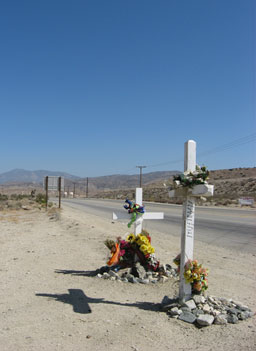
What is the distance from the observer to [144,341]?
138 inches

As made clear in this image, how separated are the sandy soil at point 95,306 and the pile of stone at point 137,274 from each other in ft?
0.53

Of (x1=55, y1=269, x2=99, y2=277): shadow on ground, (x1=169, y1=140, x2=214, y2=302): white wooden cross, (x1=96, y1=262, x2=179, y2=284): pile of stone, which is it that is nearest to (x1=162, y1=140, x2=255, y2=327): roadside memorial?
(x1=169, y1=140, x2=214, y2=302): white wooden cross

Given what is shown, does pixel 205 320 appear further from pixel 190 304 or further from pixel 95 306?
pixel 95 306

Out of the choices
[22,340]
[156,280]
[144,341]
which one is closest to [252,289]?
[156,280]

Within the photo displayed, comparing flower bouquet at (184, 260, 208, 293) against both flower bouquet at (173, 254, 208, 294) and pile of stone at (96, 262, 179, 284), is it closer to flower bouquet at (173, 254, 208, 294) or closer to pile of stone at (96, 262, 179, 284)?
flower bouquet at (173, 254, 208, 294)

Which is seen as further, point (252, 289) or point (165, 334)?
point (252, 289)

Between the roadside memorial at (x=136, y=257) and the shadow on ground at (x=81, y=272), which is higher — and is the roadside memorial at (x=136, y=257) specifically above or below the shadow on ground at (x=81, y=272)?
above

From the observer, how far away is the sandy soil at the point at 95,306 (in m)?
3.48

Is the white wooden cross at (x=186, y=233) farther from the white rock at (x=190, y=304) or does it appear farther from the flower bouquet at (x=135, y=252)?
the flower bouquet at (x=135, y=252)

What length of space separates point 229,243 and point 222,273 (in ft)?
14.4

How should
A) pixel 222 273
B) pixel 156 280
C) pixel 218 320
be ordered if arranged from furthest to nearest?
pixel 222 273 → pixel 156 280 → pixel 218 320

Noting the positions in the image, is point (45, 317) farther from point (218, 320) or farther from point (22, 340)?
point (218, 320)

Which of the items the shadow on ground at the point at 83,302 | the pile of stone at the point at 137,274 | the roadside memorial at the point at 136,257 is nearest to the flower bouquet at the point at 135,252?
the roadside memorial at the point at 136,257

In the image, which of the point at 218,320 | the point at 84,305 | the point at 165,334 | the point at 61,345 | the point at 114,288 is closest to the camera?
the point at 61,345
